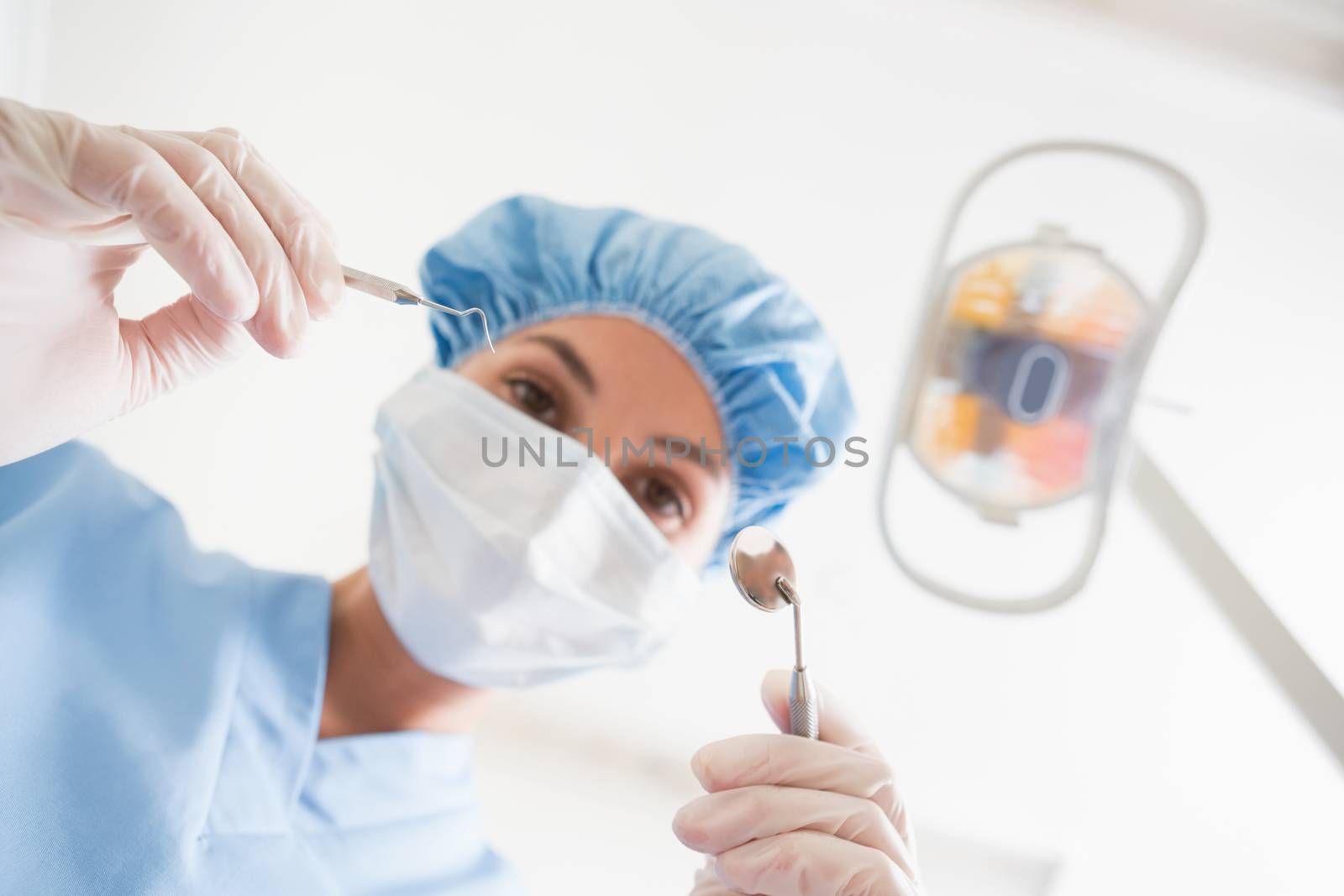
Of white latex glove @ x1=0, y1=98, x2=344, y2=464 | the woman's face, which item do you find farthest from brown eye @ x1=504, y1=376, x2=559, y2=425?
white latex glove @ x1=0, y1=98, x2=344, y2=464

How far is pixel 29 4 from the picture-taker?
1.15m

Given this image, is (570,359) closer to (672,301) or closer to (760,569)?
(672,301)

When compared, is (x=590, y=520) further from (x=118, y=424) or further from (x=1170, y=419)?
(x=1170, y=419)

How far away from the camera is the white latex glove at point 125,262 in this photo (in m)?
0.60

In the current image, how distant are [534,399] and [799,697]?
51 centimetres

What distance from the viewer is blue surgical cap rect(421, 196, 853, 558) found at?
1103 mm

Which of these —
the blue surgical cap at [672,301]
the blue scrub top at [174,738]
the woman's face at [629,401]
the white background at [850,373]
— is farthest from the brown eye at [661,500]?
the blue scrub top at [174,738]

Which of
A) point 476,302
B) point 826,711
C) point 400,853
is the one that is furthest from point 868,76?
point 400,853

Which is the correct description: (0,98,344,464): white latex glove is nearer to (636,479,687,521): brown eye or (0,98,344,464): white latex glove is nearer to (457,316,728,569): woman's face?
(457,316,728,569): woman's face

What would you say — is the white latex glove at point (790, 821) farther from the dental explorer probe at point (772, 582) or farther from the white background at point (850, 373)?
the white background at point (850, 373)

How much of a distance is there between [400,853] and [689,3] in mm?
1318

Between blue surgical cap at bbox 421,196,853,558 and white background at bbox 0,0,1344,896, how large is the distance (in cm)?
19

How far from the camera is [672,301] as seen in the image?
1099 millimetres

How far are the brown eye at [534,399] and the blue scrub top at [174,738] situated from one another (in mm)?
388
